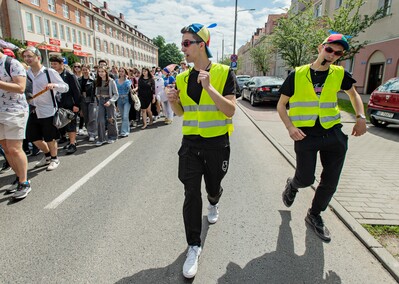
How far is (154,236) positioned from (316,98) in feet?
7.19

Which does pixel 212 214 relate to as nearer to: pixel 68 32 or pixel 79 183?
pixel 79 183

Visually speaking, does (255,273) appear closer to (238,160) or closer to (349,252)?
→ (349,252)

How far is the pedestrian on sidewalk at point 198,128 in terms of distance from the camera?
7.83ft

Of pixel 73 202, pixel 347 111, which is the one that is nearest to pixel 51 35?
pixel 347 111

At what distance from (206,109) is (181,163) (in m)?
0.53

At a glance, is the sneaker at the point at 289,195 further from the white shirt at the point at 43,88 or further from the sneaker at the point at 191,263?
the white shirt at the point at 43,88

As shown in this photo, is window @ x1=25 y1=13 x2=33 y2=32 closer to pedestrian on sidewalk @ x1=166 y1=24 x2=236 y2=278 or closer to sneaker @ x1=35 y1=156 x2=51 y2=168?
sneaker @ x1=35 y1=156 x2=51 y2=168

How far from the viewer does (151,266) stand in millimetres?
2504

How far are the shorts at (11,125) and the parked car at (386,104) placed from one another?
8.96m

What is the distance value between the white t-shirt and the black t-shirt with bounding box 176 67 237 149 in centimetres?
248

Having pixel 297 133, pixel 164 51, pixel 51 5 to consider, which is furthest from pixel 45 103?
pixel 164 51

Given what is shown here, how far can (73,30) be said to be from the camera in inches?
1603

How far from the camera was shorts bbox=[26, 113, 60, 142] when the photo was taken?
16.1 feet

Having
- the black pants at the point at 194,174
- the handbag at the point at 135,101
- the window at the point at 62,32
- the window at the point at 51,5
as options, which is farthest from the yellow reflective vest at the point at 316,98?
the window at the point at 62,32
